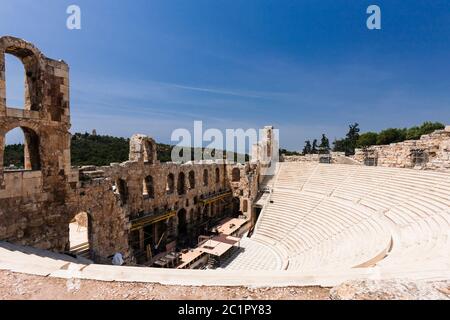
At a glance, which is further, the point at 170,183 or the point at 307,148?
the point at 307,148

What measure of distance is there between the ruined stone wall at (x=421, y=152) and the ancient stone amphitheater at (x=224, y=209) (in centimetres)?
11

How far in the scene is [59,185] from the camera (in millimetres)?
7949

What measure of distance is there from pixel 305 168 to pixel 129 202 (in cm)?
1855

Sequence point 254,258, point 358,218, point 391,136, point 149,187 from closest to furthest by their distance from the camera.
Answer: point 358,218 < point 254,258 < point 149,187 < point 391,136

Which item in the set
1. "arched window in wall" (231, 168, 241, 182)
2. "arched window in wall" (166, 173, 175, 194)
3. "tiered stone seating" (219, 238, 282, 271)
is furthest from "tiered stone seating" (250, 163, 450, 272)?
"arched window in wall" (166, 173, 175, 194)

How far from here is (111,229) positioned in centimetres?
1006

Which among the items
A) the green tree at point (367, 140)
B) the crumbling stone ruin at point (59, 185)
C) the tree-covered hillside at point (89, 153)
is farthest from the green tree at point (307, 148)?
the crumbling stone ruin at point (59, 185)

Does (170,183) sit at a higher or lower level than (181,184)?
higher

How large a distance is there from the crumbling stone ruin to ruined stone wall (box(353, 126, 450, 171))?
18120 millimetres

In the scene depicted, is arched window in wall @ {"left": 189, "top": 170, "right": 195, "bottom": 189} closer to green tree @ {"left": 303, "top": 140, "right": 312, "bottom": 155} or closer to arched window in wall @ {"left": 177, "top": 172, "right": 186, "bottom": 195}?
arched window in wall @ {"left": 177, "top": 172, "right": 186, "bottom": 195}

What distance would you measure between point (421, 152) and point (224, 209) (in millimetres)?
17504

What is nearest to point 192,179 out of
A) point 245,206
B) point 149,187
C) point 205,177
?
point 205,177

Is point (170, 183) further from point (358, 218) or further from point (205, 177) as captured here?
point (358, 218)

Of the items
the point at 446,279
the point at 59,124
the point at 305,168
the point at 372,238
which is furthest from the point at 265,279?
the point at 305,168
